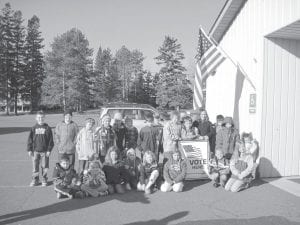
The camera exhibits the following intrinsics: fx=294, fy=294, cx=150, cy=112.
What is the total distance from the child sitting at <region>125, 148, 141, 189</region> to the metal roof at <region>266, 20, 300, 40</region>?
5090mm

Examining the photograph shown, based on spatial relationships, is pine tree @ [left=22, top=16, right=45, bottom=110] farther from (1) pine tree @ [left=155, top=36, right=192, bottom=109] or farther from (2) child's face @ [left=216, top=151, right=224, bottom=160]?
(2) child's face @ [left=216, top=151, right=224, bottom=160]

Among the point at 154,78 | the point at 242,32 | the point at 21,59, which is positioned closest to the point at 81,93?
the point at 21,59

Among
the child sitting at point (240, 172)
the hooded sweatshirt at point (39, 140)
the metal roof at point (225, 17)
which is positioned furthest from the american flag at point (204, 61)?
the hooded sweatshirt at point (39, 140)

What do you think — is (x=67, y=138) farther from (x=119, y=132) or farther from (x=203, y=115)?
(x=203, y=115)

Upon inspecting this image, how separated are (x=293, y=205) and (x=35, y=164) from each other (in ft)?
19.7

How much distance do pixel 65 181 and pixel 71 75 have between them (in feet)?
144

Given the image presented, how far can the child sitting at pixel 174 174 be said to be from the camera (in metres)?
7.08

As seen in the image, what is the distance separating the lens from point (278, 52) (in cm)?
848

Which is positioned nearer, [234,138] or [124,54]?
[234,138]

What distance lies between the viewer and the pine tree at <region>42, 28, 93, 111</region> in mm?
47812

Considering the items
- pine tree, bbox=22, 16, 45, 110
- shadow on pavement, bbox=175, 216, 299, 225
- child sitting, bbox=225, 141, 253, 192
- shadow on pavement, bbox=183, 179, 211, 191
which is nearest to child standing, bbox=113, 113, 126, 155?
shadow on pavement, bbox=183, 179, 211, 191

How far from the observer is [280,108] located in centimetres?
854

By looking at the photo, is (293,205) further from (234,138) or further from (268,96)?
(268,96)

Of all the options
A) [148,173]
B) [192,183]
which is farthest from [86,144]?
[192,183]
